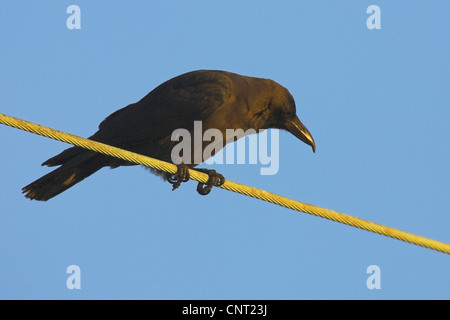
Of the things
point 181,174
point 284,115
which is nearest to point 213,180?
point 181,174

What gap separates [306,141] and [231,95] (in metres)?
0.88

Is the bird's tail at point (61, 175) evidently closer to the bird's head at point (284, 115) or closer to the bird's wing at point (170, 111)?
the bird's wing at point (170, 111)

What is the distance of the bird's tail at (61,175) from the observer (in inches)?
247

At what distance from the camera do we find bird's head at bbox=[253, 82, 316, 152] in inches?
269

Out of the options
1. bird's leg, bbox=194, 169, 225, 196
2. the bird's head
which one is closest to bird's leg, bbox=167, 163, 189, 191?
bird's leg, bbox=194, 169, 225, 196

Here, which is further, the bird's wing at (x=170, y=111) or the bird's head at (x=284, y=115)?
the bird's head at (x=284, y=115)

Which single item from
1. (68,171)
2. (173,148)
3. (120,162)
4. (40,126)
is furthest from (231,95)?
(40,126)

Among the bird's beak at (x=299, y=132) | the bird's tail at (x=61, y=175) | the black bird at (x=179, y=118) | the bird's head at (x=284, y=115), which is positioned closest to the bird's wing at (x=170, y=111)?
the black bird at (x=179, y=118)

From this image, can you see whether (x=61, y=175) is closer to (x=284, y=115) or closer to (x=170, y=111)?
(x=170, y=111)

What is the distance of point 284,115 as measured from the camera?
22.6 ft

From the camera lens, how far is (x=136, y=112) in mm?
6855

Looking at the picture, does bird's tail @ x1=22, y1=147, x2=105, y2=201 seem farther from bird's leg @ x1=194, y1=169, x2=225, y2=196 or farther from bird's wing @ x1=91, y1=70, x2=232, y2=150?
bird's leg @ x1=194, y1=169, x2=225, y2=196

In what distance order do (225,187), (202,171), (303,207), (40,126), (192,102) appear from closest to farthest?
(40,126), (303,207), (225,187), (202,171), (192,102)

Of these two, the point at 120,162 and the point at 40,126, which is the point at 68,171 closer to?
the point at 120,162
